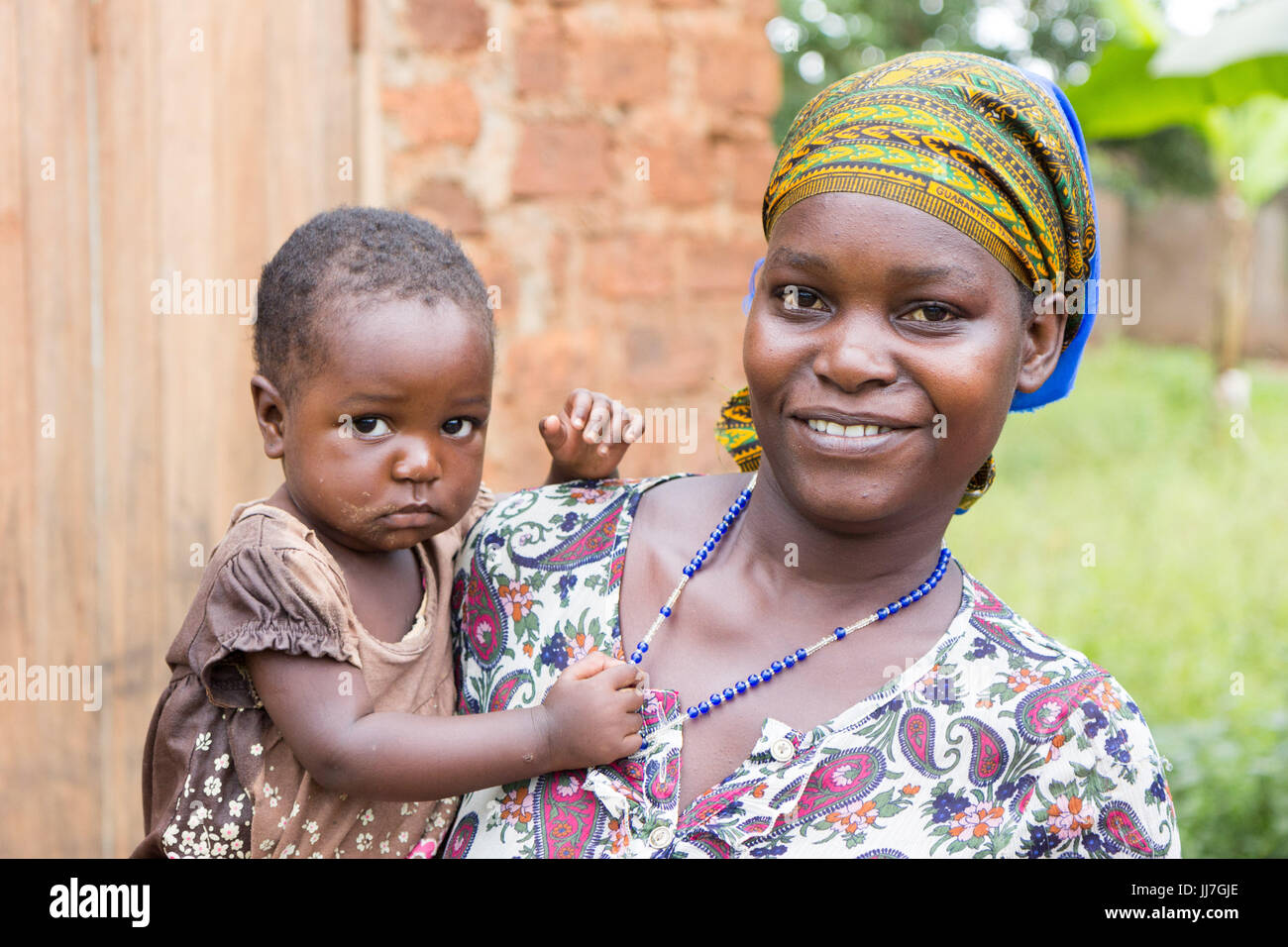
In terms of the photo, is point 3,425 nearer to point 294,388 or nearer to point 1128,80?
point 294,388

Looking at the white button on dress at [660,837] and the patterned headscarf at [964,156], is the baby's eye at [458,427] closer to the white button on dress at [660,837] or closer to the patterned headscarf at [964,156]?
the patterned headscarf at [964,156]

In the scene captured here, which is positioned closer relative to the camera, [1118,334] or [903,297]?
[903,297]

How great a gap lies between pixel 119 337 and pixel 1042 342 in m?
2.29

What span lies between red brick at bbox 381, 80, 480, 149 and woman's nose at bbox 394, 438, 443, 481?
196 centimetres

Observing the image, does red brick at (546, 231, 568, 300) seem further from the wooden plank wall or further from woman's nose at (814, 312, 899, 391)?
woman's nose at (814, 312, 899, 391)

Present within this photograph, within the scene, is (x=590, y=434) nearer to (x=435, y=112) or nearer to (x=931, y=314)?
(x=931, y=314)

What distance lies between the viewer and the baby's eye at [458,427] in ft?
6.02

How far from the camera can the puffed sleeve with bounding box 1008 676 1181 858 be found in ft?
5.00

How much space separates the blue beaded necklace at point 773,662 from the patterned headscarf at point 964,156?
31cm

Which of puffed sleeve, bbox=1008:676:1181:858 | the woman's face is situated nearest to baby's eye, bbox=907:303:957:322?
the woman's face

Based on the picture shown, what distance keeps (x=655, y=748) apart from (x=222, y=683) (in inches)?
24.4

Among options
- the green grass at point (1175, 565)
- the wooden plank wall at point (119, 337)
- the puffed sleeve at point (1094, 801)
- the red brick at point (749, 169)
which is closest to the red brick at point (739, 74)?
the red brick at point (749, 169)

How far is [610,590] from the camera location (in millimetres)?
1789
